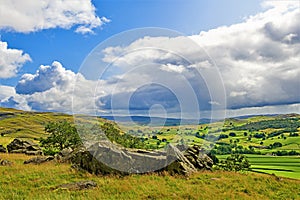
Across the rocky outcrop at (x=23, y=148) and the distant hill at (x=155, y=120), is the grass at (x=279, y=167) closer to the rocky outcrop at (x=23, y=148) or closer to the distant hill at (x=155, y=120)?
the distant hill at (x=155, y=120)

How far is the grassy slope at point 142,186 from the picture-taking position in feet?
68.6

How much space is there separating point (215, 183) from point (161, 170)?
16.9ft

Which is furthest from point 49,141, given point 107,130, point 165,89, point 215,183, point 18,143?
point 215,183

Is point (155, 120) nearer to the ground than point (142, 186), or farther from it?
farther from it

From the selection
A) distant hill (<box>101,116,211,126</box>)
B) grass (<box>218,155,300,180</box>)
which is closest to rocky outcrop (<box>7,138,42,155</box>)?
distant hill (<box>101,116,211,126</box>)

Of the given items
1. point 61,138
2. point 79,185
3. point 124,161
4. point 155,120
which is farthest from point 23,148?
point 79,185

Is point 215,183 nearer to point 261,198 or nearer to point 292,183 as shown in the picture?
point 261,198

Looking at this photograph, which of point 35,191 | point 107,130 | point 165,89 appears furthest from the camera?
point 107,130

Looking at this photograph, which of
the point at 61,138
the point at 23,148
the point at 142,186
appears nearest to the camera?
the point at 142,186

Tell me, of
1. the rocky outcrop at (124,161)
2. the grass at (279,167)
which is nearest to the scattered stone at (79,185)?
the rocky outcrop at (124,161)

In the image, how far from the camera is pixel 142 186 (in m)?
23.0

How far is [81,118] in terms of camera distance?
31.1m

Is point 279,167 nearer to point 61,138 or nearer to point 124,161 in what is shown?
point 61,138

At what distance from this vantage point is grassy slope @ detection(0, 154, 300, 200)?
2091 centimetres
